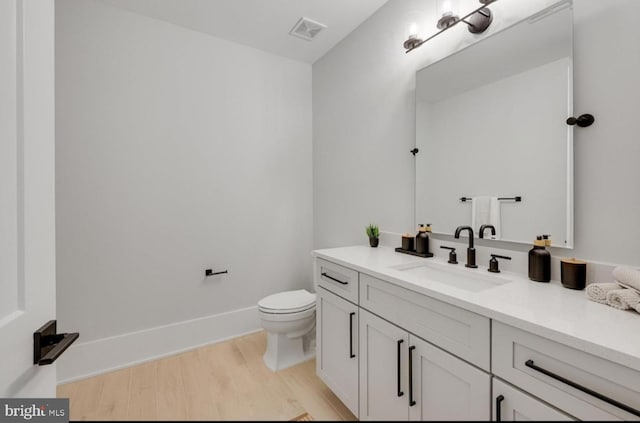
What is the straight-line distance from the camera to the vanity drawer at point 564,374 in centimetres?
62

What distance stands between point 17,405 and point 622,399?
1.22 m

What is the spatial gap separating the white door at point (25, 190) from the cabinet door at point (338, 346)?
1.15 metres

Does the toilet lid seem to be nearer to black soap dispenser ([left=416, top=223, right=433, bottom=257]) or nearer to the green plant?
the green plant

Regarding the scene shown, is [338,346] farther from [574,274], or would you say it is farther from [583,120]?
[583,120]

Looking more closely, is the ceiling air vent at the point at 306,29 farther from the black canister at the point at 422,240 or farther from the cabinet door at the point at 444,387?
the cabinet door at the point at 444,387

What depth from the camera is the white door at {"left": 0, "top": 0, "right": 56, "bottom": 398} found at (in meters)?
0.51

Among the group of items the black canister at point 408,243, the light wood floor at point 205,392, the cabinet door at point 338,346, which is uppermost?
the black canister at point 408,243

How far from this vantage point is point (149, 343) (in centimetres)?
216

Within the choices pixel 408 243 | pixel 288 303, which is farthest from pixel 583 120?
pixel 288 303

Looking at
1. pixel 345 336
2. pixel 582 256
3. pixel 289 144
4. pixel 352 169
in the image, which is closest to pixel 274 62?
pixel 289 144

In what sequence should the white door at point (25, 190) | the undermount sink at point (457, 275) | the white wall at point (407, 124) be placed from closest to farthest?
the white door at point (25, 190), the white wall at point (407, 124), the undermount sink at point (457, 275)

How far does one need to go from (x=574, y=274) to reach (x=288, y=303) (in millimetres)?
1611

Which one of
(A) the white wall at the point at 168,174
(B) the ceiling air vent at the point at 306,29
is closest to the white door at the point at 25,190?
(A) the white wall at the point at 168,174

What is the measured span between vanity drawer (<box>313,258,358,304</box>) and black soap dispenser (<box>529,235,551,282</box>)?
0.75 meters
